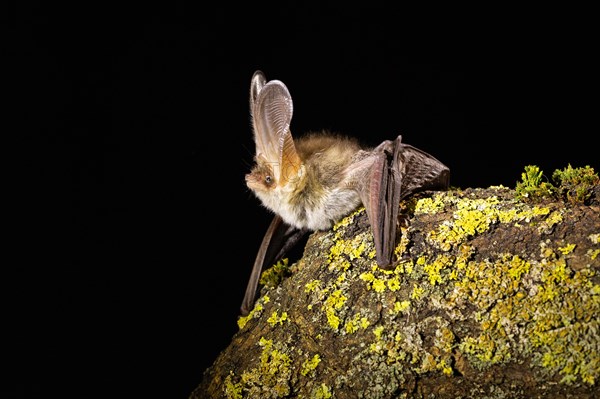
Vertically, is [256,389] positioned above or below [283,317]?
below

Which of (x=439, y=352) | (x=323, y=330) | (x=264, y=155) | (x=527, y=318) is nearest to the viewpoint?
(x=527, y=318)

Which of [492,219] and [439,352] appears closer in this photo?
[439,352]

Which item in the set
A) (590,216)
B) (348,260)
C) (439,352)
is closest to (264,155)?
(348,260)

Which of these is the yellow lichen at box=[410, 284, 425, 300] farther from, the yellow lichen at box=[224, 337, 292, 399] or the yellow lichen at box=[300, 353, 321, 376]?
the yellow lichen at box=[224, 337, 292, 399]

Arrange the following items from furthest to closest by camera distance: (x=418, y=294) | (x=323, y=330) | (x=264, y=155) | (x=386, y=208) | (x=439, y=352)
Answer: (x=264, y=155), (x=386, y=208), (x=323, y=330), (x=418, y=294), (x=439, y=352)

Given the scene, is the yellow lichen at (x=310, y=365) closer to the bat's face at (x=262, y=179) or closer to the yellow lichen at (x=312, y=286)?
the yellow lichen at (x=312, y=286)

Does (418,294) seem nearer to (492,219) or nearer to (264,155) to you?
(492,219)

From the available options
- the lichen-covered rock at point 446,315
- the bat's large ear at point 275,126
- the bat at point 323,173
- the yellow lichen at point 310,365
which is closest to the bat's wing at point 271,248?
the bat at point 323,173
